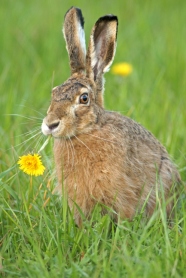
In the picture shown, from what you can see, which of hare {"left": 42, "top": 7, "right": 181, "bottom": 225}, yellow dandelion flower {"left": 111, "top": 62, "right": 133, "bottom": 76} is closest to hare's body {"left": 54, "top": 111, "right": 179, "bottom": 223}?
hare {"left": 42, "top": 7, "right": 181, "bottom": 225}

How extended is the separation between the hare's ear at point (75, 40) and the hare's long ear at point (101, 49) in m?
0.05

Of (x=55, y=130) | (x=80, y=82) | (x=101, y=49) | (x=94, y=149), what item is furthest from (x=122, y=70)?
(x=55, y=130)

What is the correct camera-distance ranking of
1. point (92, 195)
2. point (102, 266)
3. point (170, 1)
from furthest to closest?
point (170, 1)
point (92, 195)
point (102, 266)

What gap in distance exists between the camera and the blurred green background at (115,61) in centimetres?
570

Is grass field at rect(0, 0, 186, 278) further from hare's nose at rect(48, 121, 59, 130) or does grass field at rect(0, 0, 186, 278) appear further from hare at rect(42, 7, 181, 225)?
hare's nose at rect(48, 121, 59, 130)

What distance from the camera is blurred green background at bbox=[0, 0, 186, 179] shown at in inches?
225

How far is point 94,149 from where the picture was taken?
436 centimetres

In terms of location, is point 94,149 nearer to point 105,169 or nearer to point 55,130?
point 105,169

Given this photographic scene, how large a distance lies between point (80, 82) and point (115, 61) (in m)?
3.18

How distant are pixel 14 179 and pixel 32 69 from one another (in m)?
3.03

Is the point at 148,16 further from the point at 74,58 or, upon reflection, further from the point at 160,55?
the point at 74,58

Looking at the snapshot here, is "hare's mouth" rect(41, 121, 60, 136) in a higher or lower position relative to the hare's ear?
lower

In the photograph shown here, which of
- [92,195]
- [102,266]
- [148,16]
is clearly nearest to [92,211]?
[92,195]

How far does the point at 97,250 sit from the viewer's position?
12.0 ft
